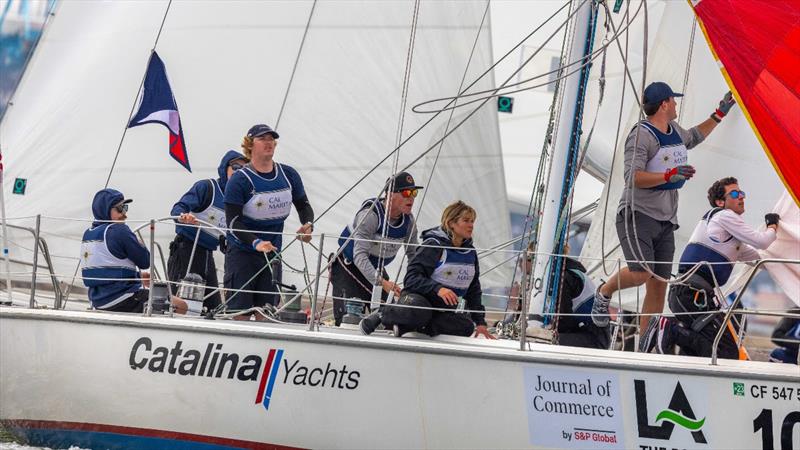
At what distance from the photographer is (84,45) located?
930cm

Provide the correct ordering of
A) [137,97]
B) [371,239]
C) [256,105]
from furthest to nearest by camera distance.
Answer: [256,105], [137,97], [371,239]

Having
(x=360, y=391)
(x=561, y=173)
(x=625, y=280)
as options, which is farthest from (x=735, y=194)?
(x=360, y=391)

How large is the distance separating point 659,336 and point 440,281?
3.90ft

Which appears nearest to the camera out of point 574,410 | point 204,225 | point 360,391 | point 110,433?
point 574,410

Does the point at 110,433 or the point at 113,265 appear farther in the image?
the point at 113,265

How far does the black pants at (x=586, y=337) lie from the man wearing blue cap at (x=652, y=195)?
14.4 inches

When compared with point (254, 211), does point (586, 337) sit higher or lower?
lower

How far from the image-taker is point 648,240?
6613mm

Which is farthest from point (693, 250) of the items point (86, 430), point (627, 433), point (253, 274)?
point (86, 430)

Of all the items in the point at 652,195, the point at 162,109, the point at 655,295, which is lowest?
the point at 655,295

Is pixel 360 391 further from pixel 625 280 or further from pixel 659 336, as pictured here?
pixel 659 336

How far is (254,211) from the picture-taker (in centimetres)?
680

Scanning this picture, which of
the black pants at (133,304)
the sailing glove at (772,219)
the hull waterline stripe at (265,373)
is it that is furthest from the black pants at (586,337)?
the black pants at (133,304)

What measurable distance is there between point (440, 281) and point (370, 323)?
397 mm
